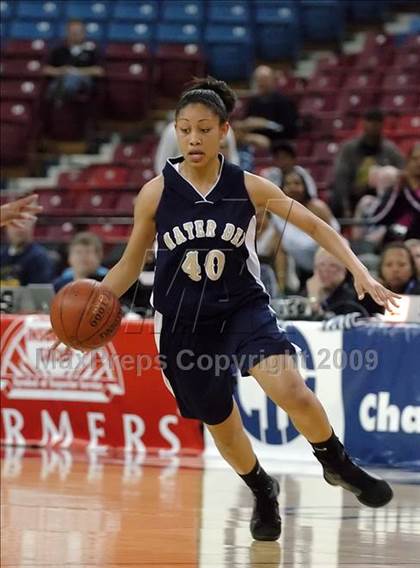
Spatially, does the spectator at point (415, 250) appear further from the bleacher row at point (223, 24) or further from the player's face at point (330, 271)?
the bleacher row at point (223, 24)

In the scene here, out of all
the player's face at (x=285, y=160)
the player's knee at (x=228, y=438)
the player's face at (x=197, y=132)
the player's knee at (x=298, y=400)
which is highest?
the player's face at (x=285, y=160)

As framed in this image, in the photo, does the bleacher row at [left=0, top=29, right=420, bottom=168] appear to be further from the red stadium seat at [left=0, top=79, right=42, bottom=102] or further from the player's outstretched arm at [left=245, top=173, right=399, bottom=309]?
the player's outstretched arm at [left=245, top=173, right=399, bottom=309]

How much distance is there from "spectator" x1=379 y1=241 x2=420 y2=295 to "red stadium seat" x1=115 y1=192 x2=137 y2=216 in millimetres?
5202

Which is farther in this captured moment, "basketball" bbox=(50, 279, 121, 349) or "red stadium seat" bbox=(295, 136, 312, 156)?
"red stadium seat" bbox=(295, 136, 312, 156)

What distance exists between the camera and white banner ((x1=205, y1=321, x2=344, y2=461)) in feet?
27.9

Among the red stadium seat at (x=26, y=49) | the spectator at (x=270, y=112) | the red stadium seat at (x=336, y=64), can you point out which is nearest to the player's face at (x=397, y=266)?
the spectator at (x=270, y=112)

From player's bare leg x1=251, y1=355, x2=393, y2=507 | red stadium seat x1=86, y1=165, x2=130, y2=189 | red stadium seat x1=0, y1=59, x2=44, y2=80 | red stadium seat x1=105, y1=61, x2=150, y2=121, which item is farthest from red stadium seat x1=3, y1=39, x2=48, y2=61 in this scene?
player's bare leg x1=251, y1=355, x2=393, y2=507

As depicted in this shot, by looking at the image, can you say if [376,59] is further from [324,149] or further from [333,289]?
[333,289]

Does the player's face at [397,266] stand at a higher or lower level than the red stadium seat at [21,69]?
lower

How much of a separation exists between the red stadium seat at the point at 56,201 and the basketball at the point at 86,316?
27.6 ft

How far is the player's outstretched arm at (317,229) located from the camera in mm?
5137

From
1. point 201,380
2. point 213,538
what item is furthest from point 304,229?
point 213,538

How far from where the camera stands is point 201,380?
18.3ft

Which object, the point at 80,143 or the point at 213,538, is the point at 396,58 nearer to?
the point at 80,143
